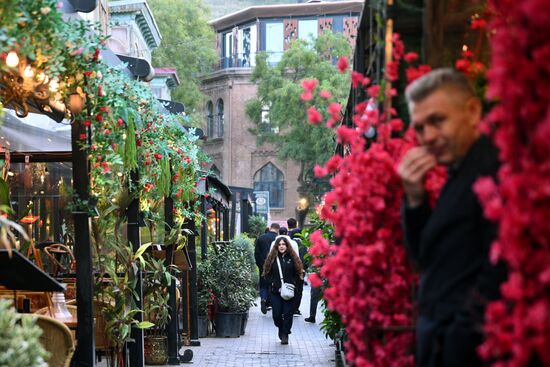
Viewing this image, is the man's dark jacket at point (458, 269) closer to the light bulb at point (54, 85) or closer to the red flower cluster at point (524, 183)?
the red flower cluster at point (524, 183)

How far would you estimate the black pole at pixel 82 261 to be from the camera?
30.5ft

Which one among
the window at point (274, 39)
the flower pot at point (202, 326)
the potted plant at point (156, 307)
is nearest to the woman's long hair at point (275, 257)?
the flower pot at point (202, 326)

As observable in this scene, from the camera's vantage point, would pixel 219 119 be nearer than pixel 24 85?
No

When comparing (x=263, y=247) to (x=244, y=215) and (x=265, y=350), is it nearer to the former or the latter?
(x=265, y=350)

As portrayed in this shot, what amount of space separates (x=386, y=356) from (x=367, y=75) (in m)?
2.54

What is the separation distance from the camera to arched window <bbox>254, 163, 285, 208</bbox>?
6938cm

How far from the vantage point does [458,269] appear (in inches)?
150

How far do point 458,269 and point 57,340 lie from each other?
4705 millimetres

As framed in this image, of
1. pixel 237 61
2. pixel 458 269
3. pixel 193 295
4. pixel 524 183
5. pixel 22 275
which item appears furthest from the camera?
pixel 237 61

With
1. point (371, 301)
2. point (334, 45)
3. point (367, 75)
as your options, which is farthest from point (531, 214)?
point (334, 45)

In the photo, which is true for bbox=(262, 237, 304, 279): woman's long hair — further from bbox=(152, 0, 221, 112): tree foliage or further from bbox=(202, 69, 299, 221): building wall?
bbox=(202, 69, 299, 221): building wall

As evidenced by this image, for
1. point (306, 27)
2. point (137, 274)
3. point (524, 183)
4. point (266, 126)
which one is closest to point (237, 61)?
point (306, 27)

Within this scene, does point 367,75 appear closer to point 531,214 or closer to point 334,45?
point 531,214

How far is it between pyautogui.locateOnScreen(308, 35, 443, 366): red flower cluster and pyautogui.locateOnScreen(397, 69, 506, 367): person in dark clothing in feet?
A: 1.87
